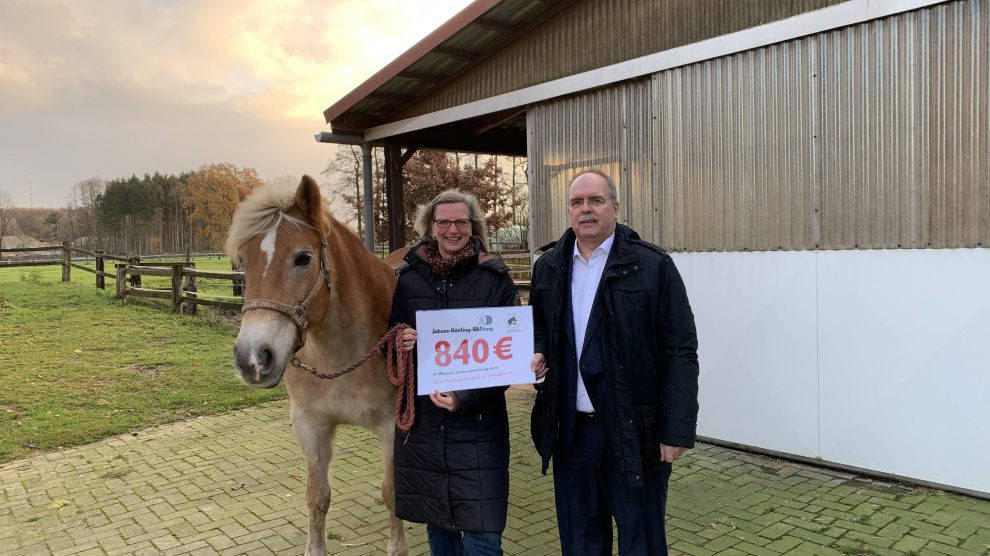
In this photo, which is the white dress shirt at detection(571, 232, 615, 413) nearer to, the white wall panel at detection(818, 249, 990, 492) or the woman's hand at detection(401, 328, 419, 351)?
the woman's hand at detection(401, 328, 419, 351)

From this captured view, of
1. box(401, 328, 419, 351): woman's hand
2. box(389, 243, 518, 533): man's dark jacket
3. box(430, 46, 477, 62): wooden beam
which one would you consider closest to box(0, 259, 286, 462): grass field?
box(389, 243, 518, 533): man's dark jacket

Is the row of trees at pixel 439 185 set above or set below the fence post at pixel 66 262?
above

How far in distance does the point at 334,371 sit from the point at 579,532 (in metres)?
1.51

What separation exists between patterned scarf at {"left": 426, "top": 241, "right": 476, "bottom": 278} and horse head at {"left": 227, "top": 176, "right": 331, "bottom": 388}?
0.56 meters

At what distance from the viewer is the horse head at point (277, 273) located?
229 cm

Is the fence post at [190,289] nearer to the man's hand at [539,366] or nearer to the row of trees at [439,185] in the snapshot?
the row of trees at [439,185]

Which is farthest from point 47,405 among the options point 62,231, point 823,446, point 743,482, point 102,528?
point 62,231

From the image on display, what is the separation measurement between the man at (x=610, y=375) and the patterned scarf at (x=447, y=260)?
31cm

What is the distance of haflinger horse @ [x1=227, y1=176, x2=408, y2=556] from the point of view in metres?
2.37

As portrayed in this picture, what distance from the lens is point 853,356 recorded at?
4.48m

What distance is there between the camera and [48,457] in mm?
5242

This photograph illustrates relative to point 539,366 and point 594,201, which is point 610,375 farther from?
point 594,201

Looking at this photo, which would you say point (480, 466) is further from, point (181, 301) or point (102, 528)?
point (181, 301)

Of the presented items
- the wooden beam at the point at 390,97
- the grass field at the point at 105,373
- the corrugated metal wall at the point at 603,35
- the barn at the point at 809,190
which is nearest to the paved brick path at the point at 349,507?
the barn at the point at 809,190
